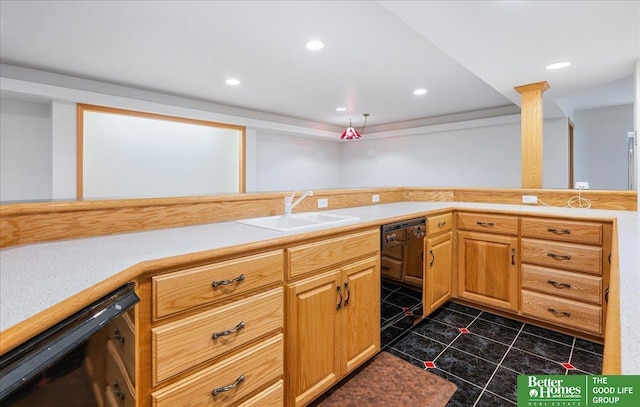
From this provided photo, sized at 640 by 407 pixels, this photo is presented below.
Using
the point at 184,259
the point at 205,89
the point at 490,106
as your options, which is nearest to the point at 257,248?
the point at 184,259

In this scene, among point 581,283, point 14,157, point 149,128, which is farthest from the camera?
point 149,128

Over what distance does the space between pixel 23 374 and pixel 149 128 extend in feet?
16.9

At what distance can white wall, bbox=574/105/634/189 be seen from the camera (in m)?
5.12

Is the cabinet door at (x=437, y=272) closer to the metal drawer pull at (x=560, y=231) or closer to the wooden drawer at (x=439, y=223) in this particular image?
the wooden drawer at (x=439, y=223)

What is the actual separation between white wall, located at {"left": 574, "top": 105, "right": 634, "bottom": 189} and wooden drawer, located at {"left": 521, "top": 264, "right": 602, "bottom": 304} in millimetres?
4556

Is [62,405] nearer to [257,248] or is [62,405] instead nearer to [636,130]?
[257,248]

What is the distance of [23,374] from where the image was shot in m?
0.50

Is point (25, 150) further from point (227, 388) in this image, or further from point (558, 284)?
point (558, 284)

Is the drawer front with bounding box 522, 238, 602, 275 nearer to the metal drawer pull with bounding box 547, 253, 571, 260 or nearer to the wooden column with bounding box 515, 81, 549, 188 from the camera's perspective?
the metal drawer pull with bounding box 547, 253, 571, 260

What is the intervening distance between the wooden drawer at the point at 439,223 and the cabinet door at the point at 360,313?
26.3 inches

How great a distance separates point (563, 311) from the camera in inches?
82.4

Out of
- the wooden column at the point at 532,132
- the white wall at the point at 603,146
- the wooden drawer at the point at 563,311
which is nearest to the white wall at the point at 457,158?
the white wall at the point at 603,146

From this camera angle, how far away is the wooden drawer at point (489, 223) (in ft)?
7.49

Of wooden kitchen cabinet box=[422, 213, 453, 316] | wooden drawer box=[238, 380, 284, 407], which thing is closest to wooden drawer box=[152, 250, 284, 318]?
wooden drawer box=[238, 380, 284, 407]
